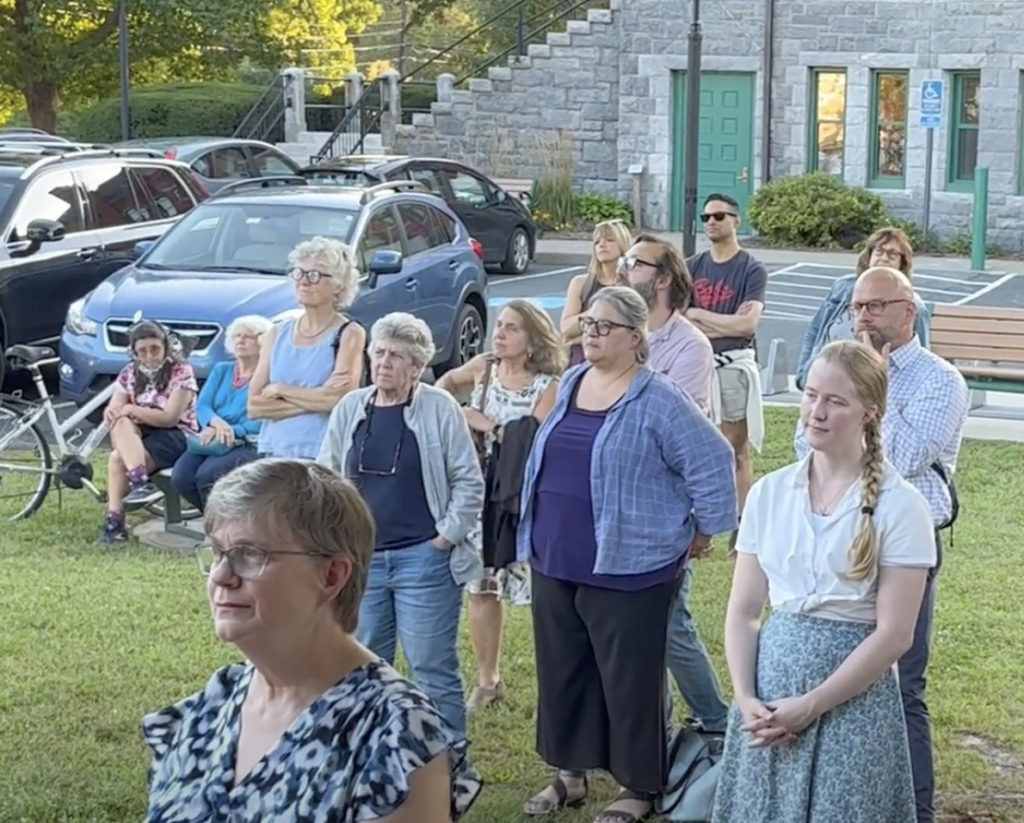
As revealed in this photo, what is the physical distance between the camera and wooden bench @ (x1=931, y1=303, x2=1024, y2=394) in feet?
42.6

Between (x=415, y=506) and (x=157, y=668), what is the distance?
6.23 feet

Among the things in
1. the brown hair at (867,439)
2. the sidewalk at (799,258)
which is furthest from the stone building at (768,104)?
the brown hair at (867,439)

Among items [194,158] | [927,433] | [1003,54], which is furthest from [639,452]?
[1003,54]

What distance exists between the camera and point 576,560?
6102 mm

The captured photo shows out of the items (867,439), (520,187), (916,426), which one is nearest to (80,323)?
(916,426)

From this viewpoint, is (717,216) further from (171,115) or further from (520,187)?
(171,115)

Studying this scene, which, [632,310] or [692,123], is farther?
[692,123]

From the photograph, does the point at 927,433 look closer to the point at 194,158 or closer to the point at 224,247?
the point at 224,247

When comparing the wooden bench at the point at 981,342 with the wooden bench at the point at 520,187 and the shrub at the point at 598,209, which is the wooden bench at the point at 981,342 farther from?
the shrub at the point at 598,209

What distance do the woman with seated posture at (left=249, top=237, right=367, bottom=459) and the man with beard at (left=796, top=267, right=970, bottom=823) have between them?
2.95m

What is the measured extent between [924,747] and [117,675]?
142 inches

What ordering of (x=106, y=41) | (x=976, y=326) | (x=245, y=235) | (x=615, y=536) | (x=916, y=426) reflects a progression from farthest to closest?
(x=106, y=41)
(x=245, y=235)
(x=976, y=326)
(x=615, y=536)
(x=916, y=426)

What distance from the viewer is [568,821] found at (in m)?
6.27

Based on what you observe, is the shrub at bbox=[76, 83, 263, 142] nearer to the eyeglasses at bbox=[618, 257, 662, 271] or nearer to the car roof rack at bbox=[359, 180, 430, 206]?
the car roof rack at bbox=[359, 180, 430, 206]
